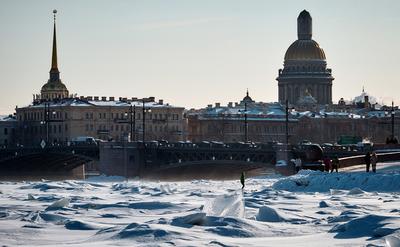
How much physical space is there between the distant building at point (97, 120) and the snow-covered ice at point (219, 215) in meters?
92.4

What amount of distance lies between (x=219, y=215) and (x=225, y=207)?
1.70m

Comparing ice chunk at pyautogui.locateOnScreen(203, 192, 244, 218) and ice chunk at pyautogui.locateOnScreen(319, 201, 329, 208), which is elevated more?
ice chunk at pyautogui.locateOnScreen(203, 192, 244, 218)

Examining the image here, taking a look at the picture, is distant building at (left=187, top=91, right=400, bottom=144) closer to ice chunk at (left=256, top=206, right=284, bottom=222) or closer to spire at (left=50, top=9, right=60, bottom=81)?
spire at (left=50, top=9, right=60, bottom=81)

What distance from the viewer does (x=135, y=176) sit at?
97.8 metres

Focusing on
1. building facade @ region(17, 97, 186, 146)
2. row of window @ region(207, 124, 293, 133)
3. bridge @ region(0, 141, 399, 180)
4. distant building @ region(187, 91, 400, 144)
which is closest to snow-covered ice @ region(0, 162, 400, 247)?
bridge @ region(0, 141, 399, 180)

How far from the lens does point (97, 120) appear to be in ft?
492

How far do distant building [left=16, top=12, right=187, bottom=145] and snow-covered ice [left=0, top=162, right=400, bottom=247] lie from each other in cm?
9241

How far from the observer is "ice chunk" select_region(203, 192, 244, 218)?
36.5 m

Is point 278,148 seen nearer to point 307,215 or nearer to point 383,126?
point 307,215

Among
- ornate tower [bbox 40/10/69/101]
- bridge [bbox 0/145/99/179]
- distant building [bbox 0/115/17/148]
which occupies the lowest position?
bridge [bbox 0/145/99/179]

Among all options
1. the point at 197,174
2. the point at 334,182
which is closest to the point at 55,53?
the point at 197,174

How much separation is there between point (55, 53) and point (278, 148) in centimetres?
9367

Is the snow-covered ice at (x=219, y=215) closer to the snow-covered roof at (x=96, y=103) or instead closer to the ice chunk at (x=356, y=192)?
the ice chunk at (x=356, y=192)

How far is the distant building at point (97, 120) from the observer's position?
486 ft
